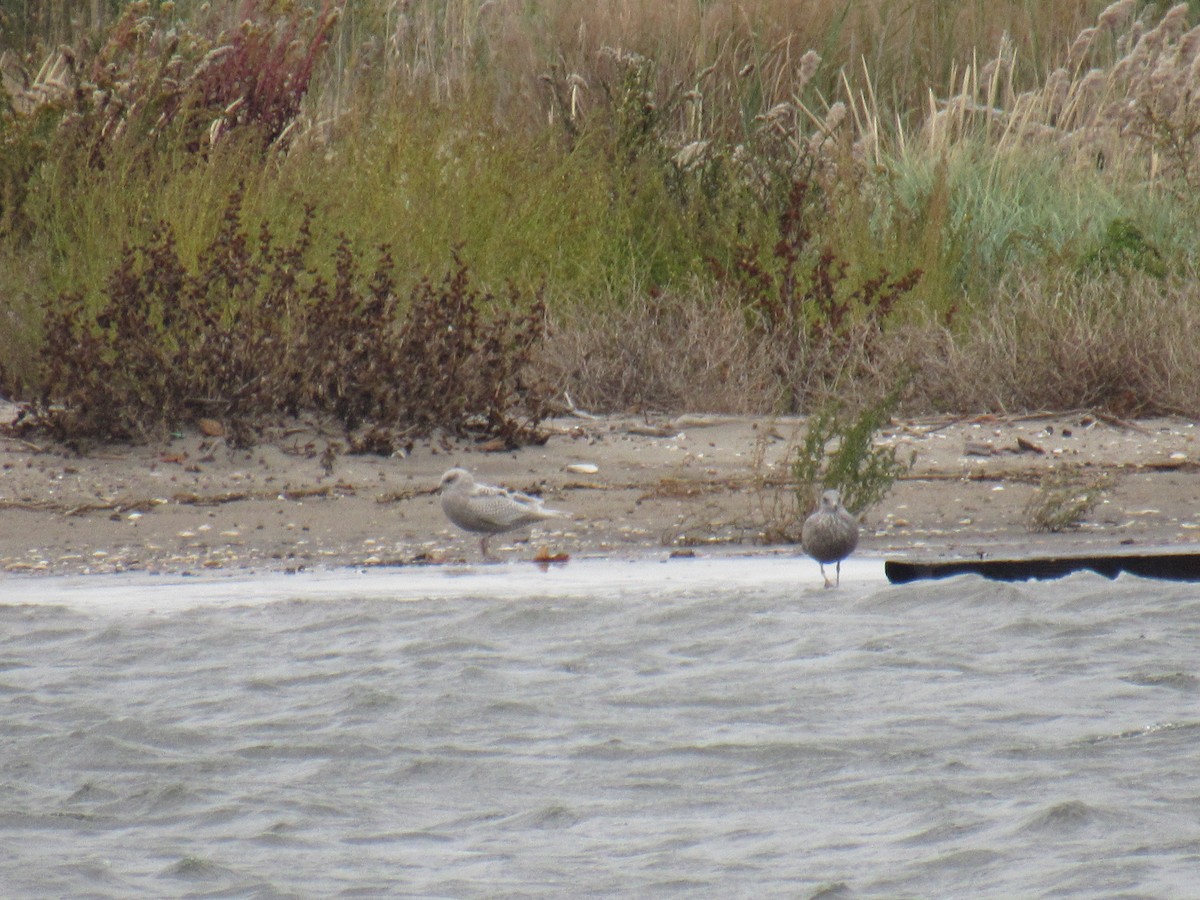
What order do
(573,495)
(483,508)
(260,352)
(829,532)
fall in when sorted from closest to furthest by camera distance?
(829,532) → (483,508) → (573,495) → (260,352)

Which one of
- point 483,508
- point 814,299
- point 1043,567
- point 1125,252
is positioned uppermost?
point 1125,252

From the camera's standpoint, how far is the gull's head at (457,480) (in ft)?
25.9

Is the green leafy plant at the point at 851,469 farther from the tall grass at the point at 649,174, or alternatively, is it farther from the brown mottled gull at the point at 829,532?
the tall grass at the point at 649,174

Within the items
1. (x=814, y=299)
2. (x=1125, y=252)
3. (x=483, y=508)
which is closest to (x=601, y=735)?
(x=483, y=508)

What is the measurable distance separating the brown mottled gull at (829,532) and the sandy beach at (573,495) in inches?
23.0

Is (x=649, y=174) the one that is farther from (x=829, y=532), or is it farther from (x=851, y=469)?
(x=829, y=532)

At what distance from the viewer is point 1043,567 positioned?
7.48m

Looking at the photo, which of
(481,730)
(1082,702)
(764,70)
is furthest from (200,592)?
(764,70)

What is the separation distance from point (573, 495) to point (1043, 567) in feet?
7.79

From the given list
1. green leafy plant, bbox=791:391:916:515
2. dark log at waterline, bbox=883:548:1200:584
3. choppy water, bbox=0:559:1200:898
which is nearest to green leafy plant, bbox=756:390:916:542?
green leafy plant, bbox=791:391:916:515

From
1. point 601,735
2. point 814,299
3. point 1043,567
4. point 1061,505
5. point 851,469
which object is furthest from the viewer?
point 814,299

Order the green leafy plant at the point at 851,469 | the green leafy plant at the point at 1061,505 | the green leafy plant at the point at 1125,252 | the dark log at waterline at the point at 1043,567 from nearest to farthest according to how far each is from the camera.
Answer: the dark log at waterline at the point at 1043,567 < the green leafy plant at the point at 851,469 < the green leafy plant at the point at 1061,505 < the green leafy plant at the point at 1125,252

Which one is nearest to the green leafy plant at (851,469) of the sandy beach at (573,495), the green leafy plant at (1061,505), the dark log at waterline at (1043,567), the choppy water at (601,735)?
the sandy beach at (573,495)

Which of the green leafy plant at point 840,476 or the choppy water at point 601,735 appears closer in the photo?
the choppy water at point 601,735
